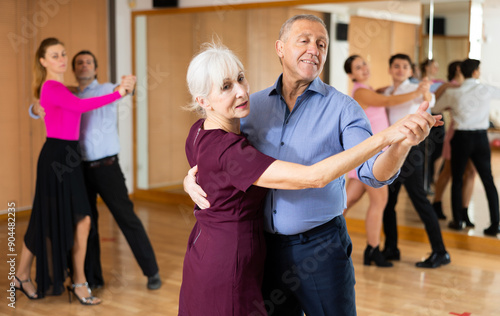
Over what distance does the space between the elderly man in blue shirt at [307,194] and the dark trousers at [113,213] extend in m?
1.98

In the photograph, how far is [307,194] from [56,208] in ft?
7.09

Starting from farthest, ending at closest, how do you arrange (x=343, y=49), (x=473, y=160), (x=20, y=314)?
(x=343, y=49) → (x=473, y=160) → (x=20, y=314)

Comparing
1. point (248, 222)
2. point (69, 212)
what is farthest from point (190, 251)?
point (69, 212)

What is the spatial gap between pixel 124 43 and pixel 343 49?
2599 mm

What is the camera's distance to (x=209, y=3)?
6266 millimetres

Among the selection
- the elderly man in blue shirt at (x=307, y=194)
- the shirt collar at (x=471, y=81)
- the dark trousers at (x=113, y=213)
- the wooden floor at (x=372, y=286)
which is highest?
the shirt collar at (x=471, y=81)

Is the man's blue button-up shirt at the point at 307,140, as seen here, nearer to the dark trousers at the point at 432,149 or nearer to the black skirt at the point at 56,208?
the black skirt at the point at 56,208

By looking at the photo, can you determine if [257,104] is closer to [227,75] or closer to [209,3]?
[227,75]

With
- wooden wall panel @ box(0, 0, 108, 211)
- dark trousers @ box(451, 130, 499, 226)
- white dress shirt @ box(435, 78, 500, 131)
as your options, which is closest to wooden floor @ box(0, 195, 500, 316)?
dark trousers @ box(451, 130, 499, 226)

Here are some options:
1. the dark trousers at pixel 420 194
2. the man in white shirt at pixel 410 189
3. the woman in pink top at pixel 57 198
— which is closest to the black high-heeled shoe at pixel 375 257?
the man in white shirt at pixel 410 189

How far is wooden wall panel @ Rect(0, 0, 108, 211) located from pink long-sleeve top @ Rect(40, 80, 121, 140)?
2413 mm

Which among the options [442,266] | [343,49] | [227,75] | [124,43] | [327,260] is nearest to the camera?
[227,75]

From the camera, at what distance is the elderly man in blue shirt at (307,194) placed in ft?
6.57

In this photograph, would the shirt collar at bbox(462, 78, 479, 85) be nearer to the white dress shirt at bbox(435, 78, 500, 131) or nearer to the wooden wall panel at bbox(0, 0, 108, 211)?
the white dress shirt at bbox(435, 78, 500, 131)
